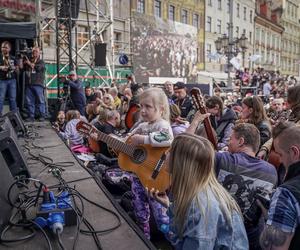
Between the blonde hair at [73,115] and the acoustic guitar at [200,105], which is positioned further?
the blonde hair at [73,115]

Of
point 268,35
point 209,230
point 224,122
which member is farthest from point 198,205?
point 268,35

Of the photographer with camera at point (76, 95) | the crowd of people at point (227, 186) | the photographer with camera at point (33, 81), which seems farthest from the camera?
the photographer with camera at point (76, 95)

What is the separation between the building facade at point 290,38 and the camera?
67250mm

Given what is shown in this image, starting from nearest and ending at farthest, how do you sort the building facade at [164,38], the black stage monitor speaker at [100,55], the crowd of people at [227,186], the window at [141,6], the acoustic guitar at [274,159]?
the crowd of people at [227,186] → the acoustic guitar at [274,159] → the black stage monitor speaker at [100,55] → the building facade at [164,38] → the window at [141,6]

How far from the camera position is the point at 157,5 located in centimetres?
3341

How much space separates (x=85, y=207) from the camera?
288 cm

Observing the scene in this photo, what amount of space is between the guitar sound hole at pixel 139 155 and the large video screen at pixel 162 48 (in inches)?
898

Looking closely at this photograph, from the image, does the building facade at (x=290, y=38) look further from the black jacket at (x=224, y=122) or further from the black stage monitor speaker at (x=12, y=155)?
the black stage monitor speaker at (x=12, y=155)

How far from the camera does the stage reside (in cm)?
227

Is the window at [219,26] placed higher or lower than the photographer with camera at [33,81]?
higher

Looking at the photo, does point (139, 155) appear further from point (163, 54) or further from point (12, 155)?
point (163, 54)


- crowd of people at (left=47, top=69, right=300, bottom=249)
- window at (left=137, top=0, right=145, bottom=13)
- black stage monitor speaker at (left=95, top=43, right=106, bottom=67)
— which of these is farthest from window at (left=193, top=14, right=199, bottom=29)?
crowd of people at (left=47, top=69, right=300, bottom=249)

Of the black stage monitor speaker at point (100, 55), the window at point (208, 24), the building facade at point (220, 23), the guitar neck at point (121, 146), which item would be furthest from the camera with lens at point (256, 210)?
the window at point (208, 24)

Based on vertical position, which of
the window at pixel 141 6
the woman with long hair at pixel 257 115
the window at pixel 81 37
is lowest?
the woman with long hair at pixel 257 115
